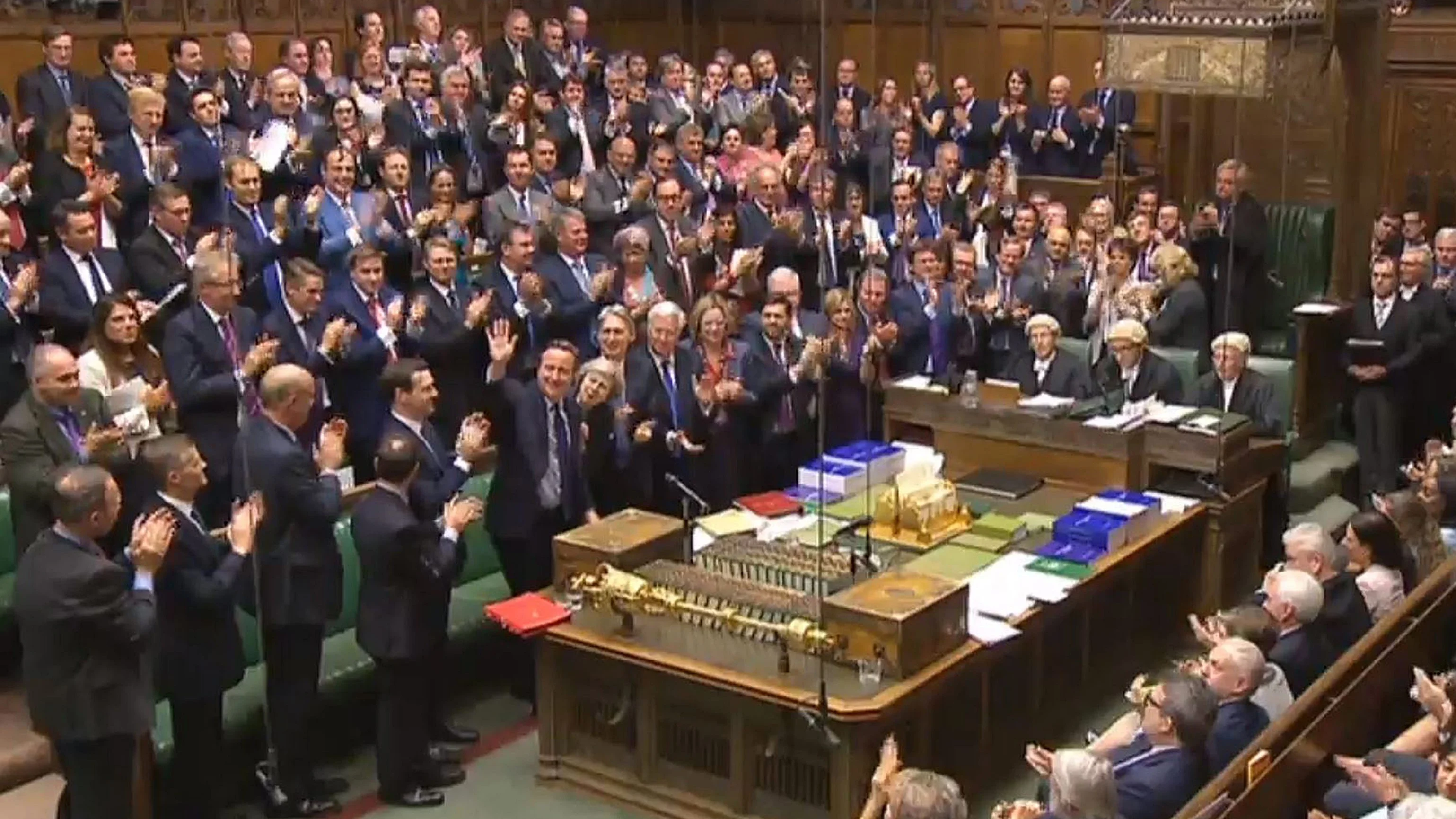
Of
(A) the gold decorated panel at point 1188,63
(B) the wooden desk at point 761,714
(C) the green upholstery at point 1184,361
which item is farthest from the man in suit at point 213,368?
(A) the gold decorated panel at point 1188,63

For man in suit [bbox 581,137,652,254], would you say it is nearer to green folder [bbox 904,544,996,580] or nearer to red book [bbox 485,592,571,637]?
green folder [bbox 904,544,996,580]

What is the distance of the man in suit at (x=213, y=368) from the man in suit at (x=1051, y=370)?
318cm

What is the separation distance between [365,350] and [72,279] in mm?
1063

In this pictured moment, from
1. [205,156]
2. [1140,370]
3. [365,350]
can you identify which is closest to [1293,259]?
[1140,370]

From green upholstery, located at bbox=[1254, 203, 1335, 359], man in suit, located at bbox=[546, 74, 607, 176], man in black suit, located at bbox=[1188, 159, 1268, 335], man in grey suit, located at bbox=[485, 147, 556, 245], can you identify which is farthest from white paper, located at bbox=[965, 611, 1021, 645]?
green upholstery, located at bbox=[1254, 203, 1335, 359]

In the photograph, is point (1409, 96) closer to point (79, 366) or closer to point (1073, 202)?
point (1073, 202)

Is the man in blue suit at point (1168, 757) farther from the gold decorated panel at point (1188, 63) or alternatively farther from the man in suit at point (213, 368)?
the gold decorated panel at point (1188, 63)

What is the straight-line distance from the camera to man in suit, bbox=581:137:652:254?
8.67 meters

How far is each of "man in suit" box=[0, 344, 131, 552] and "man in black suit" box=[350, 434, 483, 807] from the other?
0.79m

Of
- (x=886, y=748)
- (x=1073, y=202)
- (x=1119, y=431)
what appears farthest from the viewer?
(x=1073, y=202)

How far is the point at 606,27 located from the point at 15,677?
7.99 m

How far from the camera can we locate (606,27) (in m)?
12.9

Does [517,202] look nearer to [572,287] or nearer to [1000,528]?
[572,287]

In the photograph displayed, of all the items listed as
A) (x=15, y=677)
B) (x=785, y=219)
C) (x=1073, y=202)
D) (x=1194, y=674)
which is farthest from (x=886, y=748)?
(x=1073, y=202)
